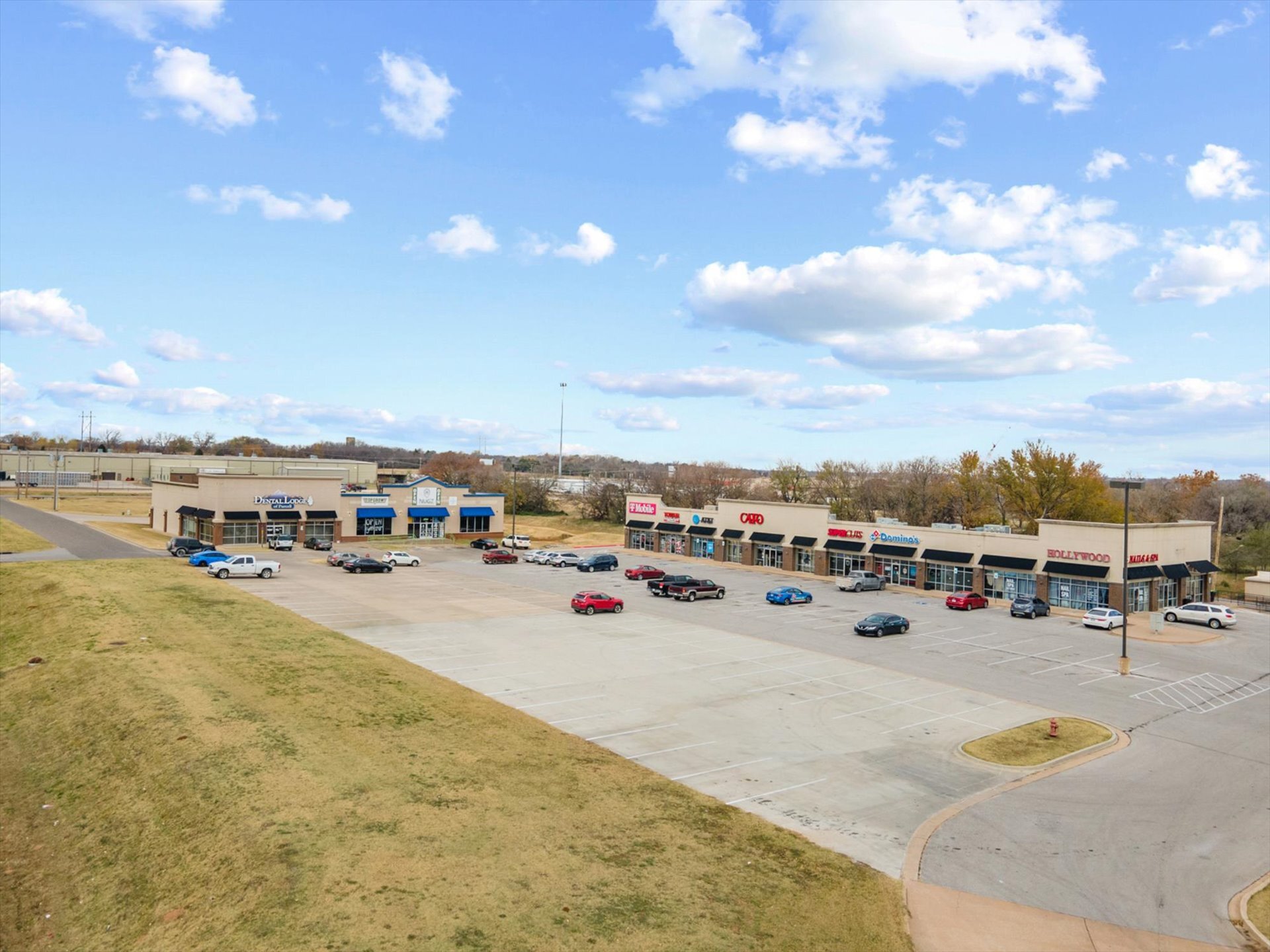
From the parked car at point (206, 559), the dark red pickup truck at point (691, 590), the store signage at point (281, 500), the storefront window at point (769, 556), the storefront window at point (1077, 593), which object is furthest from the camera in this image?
the store signage at point (281, 500)

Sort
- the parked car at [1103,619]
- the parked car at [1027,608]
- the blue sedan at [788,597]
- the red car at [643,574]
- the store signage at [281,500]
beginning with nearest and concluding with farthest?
1. the parked car at [1103,619]
2. the parked car at [1027,608]
3. the blue sedan at [788,597]
4. the red car at [643,574]
5. the store signage at [281,500]

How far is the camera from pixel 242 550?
69875mm

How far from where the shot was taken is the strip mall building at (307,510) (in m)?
72.6

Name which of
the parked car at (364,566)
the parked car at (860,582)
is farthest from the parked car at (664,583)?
the parked car at (364,566)

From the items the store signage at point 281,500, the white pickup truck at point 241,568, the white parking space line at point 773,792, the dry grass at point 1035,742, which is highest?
the store signage at point 281,500

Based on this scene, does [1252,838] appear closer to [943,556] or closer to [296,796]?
[296,796]

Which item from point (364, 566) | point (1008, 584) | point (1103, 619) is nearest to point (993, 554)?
point (1008, 584)

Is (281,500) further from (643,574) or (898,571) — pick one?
(898,571)

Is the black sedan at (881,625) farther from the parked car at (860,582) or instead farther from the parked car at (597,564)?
the parked car at (597,564)

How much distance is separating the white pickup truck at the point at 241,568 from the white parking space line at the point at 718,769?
40.3m

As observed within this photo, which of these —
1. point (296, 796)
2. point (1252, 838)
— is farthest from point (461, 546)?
point (1252, 838)

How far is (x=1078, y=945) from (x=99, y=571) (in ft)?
158

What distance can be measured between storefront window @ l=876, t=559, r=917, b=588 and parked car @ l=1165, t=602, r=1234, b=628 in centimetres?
1671

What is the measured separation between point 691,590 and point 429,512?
4664 centimetres
